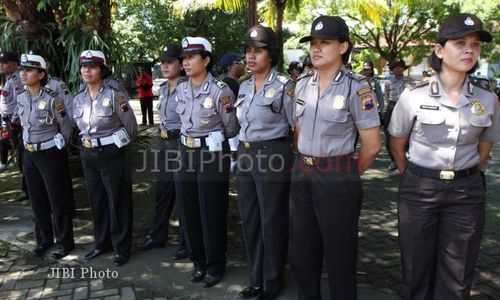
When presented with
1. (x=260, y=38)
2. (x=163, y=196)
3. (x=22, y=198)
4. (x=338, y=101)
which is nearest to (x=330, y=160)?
(x=338, y=101)

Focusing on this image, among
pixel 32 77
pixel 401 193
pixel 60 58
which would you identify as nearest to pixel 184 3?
pixel 60 58

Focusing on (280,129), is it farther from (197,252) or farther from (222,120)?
(197,252)

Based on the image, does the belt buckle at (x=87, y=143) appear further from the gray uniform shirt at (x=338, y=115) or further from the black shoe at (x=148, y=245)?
the gray uniform shirt at (x=338, y=115)

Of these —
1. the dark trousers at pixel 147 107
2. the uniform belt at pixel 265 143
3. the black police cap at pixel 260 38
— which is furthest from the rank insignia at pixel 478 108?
the dark trousers at pixel 147 107

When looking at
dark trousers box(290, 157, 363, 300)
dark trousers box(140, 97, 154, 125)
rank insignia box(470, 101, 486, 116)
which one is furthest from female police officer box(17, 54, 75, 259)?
dark trousers box(140, 97, 154, 125)

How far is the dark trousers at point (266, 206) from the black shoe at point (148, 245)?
54.0 inches

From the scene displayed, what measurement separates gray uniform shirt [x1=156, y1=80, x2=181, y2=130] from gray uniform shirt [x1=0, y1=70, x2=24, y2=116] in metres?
2.41

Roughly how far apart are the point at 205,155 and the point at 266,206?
65cm

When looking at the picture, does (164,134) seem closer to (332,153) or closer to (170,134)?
(170,134)

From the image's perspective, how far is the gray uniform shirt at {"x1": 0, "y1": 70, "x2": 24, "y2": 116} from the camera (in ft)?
19.2

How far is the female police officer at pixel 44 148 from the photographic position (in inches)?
161

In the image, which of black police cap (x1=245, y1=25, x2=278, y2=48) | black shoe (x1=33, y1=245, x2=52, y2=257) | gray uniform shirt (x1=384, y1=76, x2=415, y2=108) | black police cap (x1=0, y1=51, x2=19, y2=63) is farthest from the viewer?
gray uniform shirt (x1=384, y1=76, x2=415, y2=108)

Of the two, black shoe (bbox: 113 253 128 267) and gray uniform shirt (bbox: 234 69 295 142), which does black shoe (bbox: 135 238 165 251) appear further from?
gray uniform shirt (bbox: 234 69 295 142)

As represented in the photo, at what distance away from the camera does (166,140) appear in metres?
4.44
